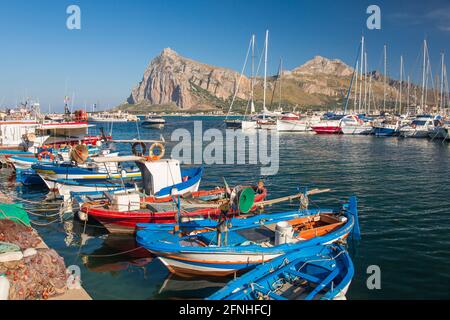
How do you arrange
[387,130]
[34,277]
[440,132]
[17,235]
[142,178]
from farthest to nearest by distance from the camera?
[387,130], [440,132], [142,178], [17,235], [34,277]

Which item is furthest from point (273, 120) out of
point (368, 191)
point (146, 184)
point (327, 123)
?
point (146, 184)

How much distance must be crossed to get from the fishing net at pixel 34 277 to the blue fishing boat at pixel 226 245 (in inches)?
133

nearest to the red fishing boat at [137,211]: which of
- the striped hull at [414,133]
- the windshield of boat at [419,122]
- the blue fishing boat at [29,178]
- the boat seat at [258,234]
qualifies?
the boat seat at [258,234]

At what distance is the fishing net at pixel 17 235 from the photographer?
13.5 m

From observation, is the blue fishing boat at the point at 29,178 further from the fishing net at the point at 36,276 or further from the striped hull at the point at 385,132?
the striped hull at the point at 385,132

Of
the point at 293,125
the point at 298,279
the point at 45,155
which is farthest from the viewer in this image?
the point at 293,125

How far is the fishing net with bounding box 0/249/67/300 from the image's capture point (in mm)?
10039

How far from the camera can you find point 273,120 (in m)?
97.7

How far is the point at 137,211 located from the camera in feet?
61.5

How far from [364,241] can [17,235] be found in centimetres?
1554

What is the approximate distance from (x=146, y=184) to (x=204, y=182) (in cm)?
1308

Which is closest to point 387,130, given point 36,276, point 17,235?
point 17,235

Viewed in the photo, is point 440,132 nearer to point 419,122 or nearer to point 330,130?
point 419,122
